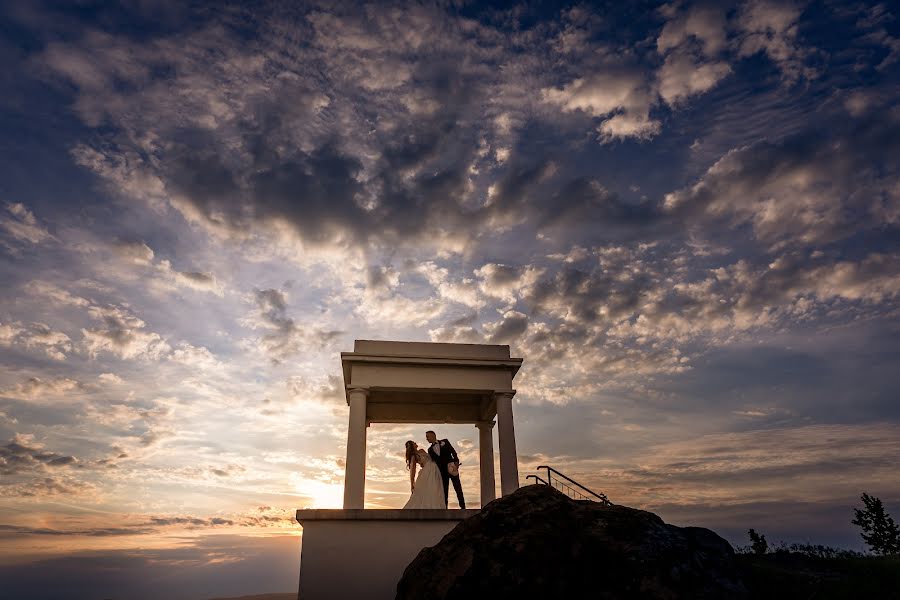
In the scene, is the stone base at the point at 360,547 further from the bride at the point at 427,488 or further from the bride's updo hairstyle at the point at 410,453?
the bride's updo hairstyle at the point at 410,453

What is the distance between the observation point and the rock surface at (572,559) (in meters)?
7.75

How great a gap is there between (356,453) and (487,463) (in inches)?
261

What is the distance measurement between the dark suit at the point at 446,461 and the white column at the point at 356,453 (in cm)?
234

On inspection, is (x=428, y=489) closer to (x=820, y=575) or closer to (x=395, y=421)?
(x=395, y=421)

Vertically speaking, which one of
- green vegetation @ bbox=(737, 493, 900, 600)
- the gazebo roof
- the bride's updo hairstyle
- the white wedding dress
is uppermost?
the gazebo roof

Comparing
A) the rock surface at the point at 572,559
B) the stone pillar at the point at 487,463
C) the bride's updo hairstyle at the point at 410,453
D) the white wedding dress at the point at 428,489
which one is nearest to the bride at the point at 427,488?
the white wedding dress at the point at 428,489

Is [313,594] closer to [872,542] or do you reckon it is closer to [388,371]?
[388,371]

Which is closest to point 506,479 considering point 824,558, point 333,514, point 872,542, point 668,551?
point 333,514

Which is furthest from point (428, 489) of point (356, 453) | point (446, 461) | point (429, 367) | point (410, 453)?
point (429, 367)

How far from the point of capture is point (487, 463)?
74.4ft

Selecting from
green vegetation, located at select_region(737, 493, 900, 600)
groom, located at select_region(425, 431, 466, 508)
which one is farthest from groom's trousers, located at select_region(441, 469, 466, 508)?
green vegetation, located at select_region(737, 493, 900, 600)

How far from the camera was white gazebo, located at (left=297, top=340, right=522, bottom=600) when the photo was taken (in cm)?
1473

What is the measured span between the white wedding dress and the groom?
7.1 inches

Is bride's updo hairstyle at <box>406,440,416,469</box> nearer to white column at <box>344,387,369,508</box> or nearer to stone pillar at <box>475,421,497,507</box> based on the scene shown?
white column at <box>344,387,369,508</box>
